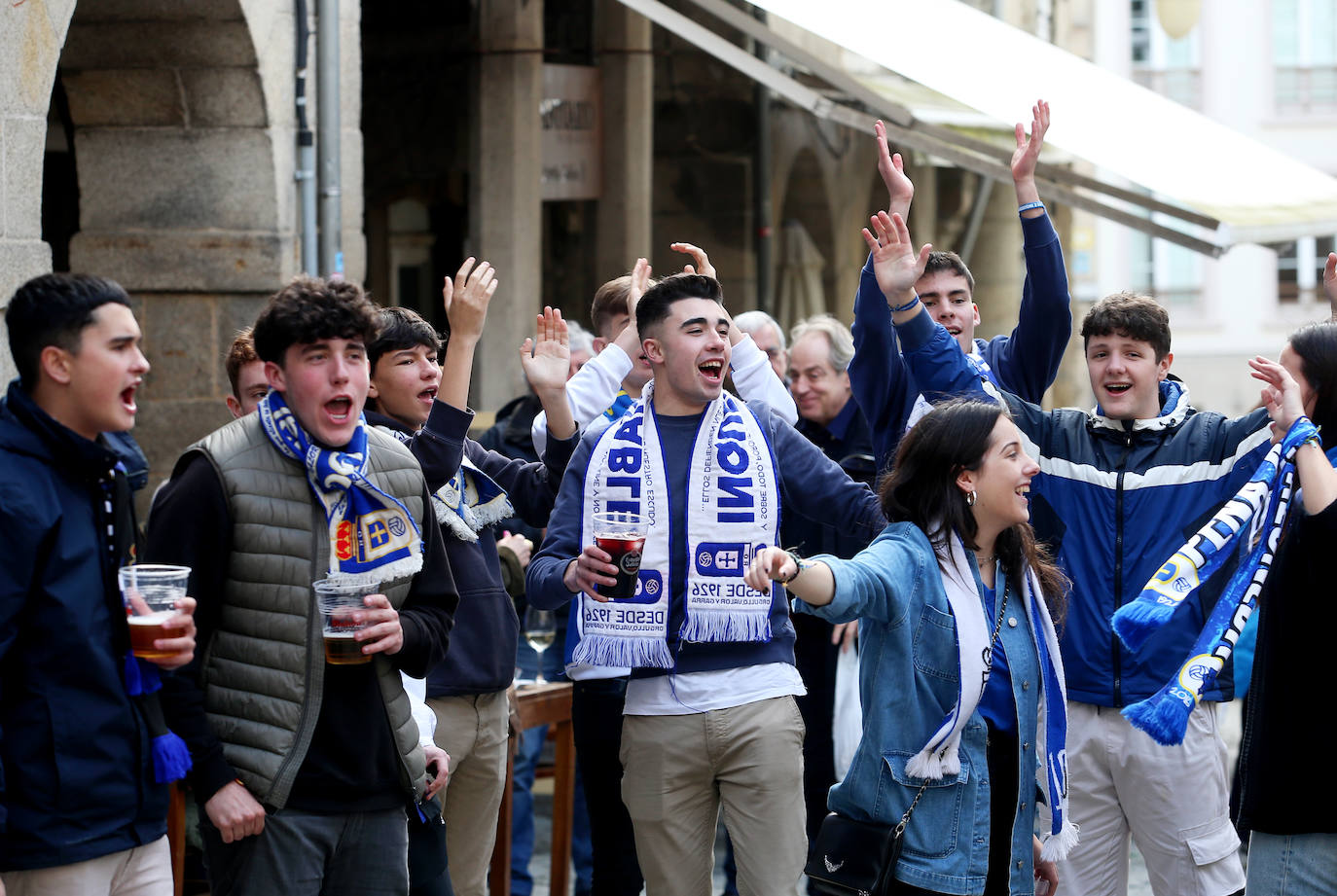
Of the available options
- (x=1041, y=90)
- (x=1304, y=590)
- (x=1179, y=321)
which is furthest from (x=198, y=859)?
(x=1179, y=321)

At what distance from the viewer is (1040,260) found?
5.03 m

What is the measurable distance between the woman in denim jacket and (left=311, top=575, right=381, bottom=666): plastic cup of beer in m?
0.92

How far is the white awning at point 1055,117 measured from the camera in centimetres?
847

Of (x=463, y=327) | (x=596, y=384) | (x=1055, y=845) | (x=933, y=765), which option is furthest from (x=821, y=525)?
(x=933, y=765)

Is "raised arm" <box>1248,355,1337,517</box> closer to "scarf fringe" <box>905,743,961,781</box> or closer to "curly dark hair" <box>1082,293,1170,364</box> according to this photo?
"curly dark hair" <box>1082,293,1170,364</box>

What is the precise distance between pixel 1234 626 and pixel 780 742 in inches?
46.7

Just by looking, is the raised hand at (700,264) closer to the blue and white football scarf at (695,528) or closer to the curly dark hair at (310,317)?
the blue and white football scarf at (695,528)

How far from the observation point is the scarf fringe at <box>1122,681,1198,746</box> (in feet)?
13.0

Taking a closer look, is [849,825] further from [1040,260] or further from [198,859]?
[198,859]

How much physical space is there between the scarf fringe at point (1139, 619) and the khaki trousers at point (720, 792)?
942 millimetres

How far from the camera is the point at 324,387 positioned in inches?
149

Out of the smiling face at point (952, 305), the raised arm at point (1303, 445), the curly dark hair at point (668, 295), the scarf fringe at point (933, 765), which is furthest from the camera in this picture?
the smiling face at point (952, 305)

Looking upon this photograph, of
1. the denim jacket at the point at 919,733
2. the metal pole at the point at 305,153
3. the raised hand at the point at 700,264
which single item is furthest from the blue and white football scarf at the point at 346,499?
the metal pole at the point at 305,153

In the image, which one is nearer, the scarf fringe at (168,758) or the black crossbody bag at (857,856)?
the scarf fringe at (168,758)
